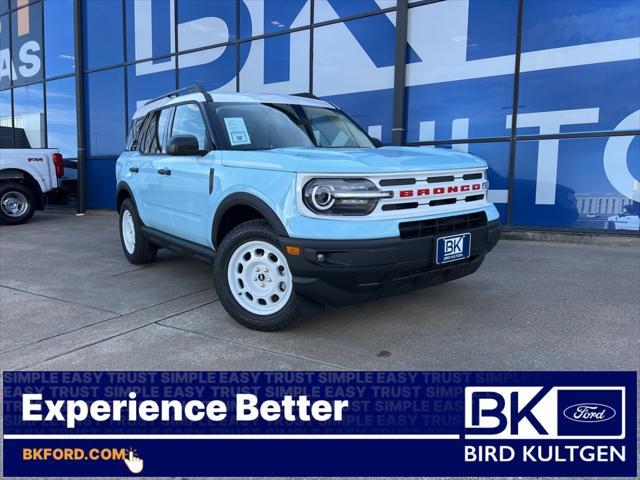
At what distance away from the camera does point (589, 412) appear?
2.56 meters

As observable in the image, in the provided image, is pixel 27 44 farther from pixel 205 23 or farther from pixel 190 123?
pixel 190 123

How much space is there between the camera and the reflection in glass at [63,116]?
14.2m

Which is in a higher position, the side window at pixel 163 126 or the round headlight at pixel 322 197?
the side window at pixel 163 126

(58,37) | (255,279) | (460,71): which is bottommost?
(255,279)

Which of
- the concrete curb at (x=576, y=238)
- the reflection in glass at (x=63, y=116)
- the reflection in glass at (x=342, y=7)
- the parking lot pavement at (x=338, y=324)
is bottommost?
the parking lot pavement at (x=338, y=324)

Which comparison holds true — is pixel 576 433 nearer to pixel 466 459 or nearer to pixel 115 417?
pixel 466 459

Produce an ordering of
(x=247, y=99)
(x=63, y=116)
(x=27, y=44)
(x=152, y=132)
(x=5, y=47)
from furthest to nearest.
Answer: (x=5, y=47) < (x=27, y=44) < (x=63, y=116) < (x=152, y=132) < (x=247, y=99)

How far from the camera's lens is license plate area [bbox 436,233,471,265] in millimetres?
3434

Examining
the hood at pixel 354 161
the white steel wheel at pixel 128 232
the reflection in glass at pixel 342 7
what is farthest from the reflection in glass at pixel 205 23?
the hood at pixel 354 161

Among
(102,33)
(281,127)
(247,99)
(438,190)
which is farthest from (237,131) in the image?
(102,33)

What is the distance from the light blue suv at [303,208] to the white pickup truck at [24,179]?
24.4ft

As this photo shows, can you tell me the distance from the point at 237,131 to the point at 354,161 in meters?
1.33

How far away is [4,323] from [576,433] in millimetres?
4069

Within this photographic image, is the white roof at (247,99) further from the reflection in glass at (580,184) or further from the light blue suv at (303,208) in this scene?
the reflection in glass at (580,184)
